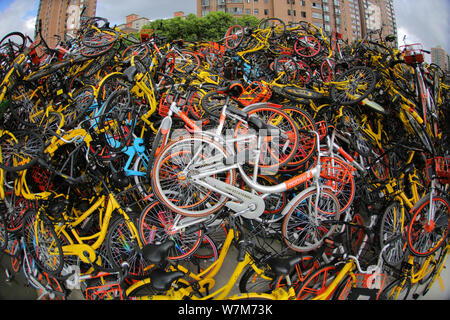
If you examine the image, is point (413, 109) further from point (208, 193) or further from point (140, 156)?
point (140, 156)

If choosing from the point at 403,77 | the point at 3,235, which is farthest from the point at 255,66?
the point at 3,235

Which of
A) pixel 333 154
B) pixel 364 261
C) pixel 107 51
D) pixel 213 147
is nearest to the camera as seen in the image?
pixel 213 147

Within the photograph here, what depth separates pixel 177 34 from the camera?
26.7m

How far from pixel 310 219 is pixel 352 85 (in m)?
3.26

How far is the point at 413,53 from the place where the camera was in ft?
15.5

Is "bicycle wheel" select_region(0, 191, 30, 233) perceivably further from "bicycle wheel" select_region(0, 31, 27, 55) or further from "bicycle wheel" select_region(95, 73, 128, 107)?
"bicycle wheel" select_region(0, 31, 27, 55)

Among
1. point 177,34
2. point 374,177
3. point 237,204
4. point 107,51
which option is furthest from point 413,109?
point 177,34

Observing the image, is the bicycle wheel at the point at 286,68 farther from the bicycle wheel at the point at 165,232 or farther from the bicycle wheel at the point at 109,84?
Answer: the bicycle wheel at the point at 165,232

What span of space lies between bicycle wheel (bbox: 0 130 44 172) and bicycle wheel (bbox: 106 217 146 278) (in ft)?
4.99

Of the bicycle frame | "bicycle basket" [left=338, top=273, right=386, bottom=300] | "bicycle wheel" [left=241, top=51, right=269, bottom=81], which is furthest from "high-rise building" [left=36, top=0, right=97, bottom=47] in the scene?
"bicycle basket" [left=338, top=273, right=386, bottom=300]

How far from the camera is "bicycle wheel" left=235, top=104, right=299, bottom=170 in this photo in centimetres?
374

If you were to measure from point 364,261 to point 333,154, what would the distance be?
1721 mm

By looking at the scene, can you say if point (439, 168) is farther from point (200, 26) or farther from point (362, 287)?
point (200, 26)

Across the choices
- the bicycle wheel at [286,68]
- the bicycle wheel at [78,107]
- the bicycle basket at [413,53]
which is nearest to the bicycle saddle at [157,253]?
the bicycle wheel at [78,107]
